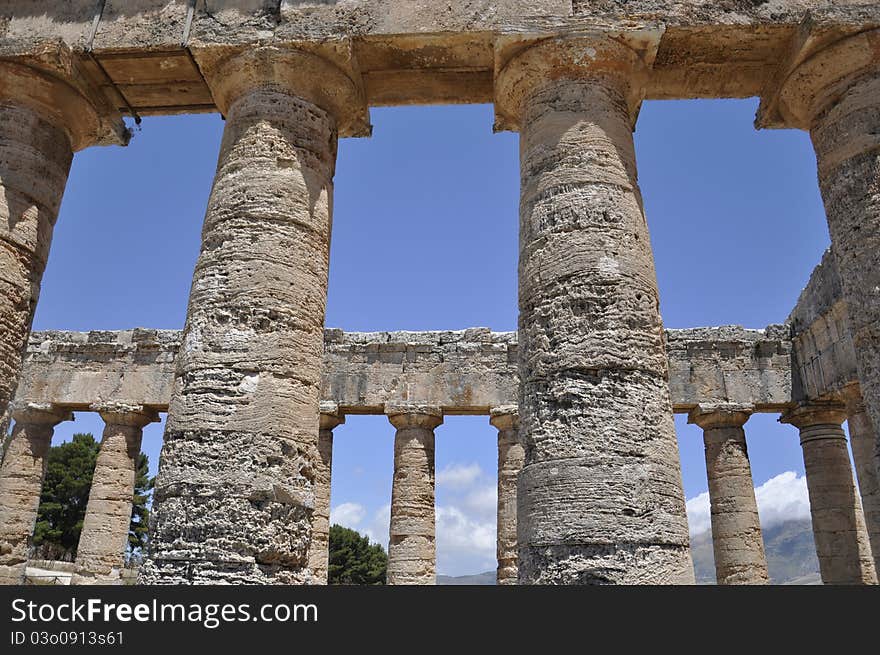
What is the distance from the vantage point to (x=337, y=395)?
1794 cm

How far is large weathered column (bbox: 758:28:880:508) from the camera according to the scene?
694 centimetres

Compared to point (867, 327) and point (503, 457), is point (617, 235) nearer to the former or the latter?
point (867, 327)

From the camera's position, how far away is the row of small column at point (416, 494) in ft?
52.9

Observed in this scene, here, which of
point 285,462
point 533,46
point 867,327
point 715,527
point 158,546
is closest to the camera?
point 158,546

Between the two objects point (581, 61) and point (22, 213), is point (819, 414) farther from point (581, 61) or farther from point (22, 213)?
point (22, 213)

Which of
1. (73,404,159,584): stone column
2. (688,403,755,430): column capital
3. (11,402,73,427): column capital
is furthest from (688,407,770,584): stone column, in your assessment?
(11,402,73,427): column capital

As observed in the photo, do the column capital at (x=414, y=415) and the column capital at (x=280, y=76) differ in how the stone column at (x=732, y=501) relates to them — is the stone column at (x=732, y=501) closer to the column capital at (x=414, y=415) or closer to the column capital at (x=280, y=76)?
the column capital at (x=414, y=415)

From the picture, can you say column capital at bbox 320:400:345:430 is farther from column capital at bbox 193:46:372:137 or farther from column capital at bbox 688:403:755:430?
column capital at bbox 193:46:372:137

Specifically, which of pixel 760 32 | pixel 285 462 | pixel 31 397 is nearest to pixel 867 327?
pixel 760 32

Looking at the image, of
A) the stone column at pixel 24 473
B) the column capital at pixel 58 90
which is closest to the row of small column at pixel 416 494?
the stone column at pixel 24 473

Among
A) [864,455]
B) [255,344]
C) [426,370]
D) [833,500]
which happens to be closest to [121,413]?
[426,370]

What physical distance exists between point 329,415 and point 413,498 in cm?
313

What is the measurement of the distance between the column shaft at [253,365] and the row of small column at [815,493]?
41.8 ft
